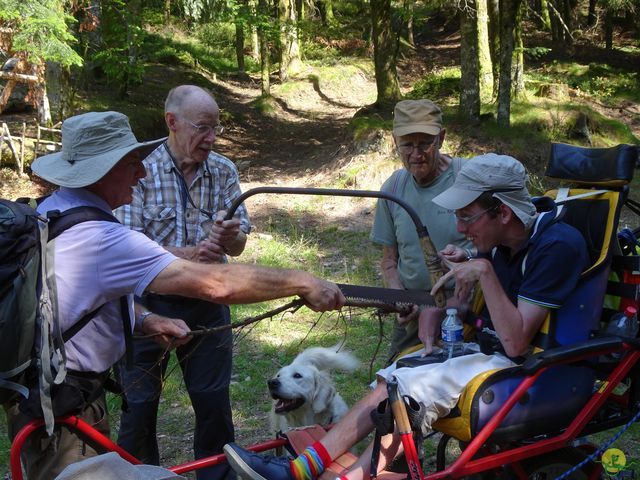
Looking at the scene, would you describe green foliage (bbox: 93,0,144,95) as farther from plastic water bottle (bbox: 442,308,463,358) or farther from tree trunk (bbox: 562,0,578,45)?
tree trunk (bbox: 562,0,578,45)

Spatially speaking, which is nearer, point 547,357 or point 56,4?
point 547,357

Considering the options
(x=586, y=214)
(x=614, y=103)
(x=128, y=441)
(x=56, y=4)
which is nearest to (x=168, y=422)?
(x=128, y=441)

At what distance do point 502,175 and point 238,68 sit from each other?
28570 mm

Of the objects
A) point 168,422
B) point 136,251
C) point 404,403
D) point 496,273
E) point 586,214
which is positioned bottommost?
point 168,422

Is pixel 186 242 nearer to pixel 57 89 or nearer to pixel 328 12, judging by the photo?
pixel 57 89

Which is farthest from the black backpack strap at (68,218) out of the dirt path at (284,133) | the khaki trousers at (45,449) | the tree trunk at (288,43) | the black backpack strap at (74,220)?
the tree trunk at (288,43)

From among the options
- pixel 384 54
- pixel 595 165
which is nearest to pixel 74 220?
pixel 595 165

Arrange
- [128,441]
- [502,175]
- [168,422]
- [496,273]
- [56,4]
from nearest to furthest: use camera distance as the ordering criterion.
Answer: [502,175]
[496,273]
[128,441]
[168,422]
[56,4]

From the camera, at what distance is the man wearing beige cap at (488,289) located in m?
3.22

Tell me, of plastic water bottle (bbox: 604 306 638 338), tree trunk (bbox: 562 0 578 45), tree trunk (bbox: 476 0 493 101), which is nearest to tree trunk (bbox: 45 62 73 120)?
tree trunk (bbox: 476 0 493 101)

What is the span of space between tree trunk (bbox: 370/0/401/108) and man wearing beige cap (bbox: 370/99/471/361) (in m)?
11.6

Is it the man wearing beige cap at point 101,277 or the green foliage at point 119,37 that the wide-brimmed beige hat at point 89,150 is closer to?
the man wearing beige cap at point 101,277

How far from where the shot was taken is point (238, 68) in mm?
30656

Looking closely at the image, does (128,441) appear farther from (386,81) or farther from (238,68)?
(238,68)
